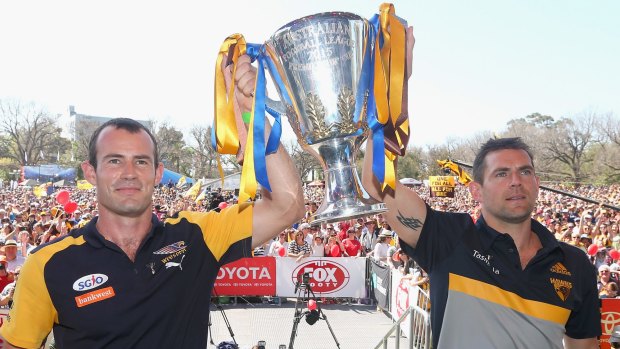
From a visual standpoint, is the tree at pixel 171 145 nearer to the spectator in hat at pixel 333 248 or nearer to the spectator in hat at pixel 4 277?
the spectator in hat at pixel 333 248

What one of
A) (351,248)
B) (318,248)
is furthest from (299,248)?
(351,248)

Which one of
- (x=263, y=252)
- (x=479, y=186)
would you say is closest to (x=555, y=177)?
(x=263, y=252)

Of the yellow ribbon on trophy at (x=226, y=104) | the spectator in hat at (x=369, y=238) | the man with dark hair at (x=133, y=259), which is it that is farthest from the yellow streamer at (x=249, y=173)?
the spectator in hat at (x=369, y=238)

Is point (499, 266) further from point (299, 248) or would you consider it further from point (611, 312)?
point (299, 248)

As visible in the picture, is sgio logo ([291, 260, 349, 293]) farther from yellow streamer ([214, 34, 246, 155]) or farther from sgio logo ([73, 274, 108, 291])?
sgio logo ([73, 274, 108, 291])

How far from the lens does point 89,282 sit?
6.99ft

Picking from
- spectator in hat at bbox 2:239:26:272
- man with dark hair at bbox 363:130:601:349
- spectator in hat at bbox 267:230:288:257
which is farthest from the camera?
spectator in hat at bbox 267:230:288:257

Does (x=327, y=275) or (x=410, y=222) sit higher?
(x=410, y=222)

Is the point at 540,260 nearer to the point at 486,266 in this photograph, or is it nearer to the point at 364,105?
the point at 486,266

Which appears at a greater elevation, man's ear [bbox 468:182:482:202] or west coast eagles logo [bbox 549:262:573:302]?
man's ear [bbox 468:182:482:202]

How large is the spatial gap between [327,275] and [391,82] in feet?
34.5

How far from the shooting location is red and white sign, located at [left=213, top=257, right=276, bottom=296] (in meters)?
12.5

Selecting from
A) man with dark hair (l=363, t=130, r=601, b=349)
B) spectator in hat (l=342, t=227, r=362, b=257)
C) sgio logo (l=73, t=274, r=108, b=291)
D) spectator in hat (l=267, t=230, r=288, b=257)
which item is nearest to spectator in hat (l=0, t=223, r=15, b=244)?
spectator in hat (l=267, t=230, r=288, b=257)

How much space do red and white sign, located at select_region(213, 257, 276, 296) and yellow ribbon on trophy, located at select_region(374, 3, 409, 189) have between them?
10400mm
